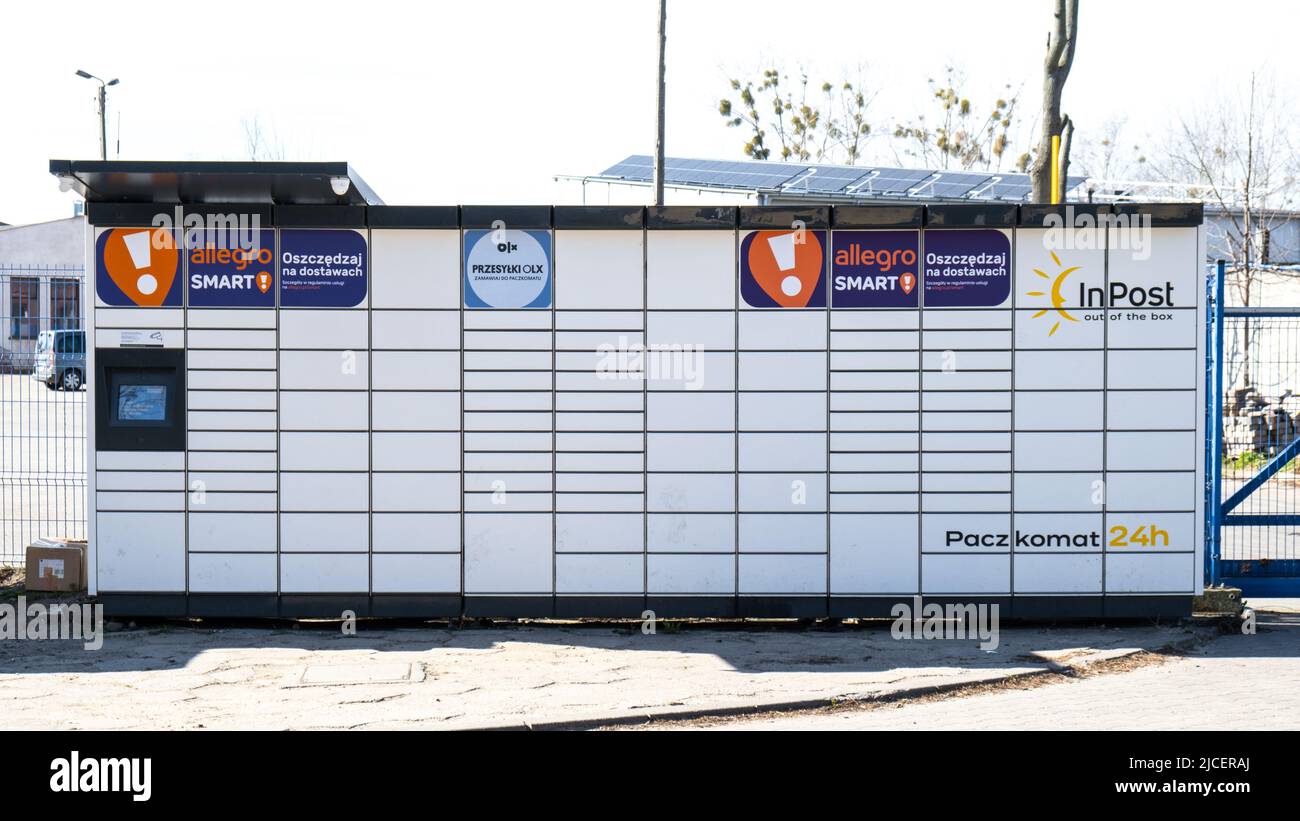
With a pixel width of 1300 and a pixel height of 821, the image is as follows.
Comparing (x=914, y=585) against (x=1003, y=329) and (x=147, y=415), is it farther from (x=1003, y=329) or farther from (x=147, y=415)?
(x=147, y=415)

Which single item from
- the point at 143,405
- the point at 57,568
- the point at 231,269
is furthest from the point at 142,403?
the point at 57,568

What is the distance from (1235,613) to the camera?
9195 mm

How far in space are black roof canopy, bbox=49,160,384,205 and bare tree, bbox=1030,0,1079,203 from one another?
788cm

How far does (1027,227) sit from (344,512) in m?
5.11

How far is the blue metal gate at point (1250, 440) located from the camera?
9336 mm

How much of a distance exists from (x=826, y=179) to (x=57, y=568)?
22868 mm

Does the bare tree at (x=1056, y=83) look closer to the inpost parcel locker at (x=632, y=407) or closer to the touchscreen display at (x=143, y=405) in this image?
the inpost parcel locker at (x=632, y=407)

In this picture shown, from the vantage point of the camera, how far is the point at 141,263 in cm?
873

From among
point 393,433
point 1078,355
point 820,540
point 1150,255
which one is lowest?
point 820,540

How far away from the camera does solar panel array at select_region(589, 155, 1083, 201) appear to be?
2945 cm

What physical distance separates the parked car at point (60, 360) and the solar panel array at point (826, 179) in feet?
63.7

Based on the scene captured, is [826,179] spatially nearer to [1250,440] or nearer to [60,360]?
[1250,440]
